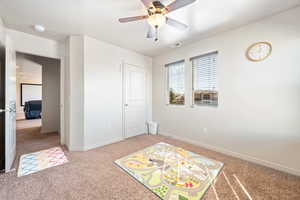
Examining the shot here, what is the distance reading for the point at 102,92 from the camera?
120 inches

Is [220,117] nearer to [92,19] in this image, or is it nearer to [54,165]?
[92,19]

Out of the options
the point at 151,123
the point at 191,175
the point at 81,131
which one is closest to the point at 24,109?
the point at 81,131

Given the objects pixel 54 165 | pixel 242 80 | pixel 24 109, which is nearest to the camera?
pixel 54 165

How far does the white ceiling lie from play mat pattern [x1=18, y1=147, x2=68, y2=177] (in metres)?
2.45

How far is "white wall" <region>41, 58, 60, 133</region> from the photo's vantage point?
4152 mm

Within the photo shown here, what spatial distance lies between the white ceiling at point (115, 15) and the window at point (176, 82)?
0.90 metres

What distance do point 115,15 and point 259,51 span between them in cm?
251

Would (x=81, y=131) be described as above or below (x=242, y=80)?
below

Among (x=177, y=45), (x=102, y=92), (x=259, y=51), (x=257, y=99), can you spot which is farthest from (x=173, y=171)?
(x=177, y=45)

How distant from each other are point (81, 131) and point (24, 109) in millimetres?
6088

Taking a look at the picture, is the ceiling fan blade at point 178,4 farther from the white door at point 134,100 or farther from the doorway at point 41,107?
the doorway at point 41,107

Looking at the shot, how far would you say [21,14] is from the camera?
199 cm

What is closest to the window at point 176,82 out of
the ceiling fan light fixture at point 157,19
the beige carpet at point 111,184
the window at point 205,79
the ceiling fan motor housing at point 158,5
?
the window at point 205,79

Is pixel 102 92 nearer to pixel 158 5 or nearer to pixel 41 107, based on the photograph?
pixel 158 5
